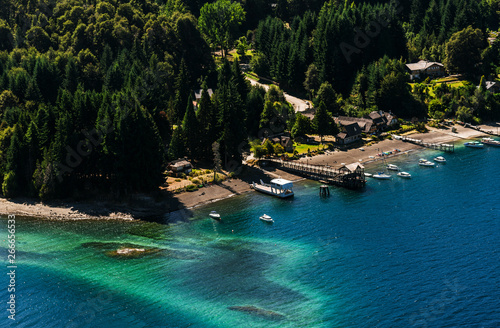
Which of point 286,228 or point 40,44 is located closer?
point 286,228

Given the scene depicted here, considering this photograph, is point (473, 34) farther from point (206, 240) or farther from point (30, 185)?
point (30, 185)

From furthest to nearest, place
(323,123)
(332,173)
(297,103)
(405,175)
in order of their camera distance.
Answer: (297,103) < (323,123) < (332,173) < (405,175)

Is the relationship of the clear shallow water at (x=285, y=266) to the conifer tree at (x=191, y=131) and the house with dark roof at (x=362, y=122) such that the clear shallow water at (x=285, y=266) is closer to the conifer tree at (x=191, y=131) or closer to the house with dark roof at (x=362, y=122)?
the conifer tree at (x=191, y=131)

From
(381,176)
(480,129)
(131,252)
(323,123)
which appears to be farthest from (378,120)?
(131,252)

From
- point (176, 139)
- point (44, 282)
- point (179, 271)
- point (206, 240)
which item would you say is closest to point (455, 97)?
point (176, 139)

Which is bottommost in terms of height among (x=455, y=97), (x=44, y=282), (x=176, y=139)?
(x=44, y=282)

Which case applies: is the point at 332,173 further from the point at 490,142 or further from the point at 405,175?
the point at 490,142
